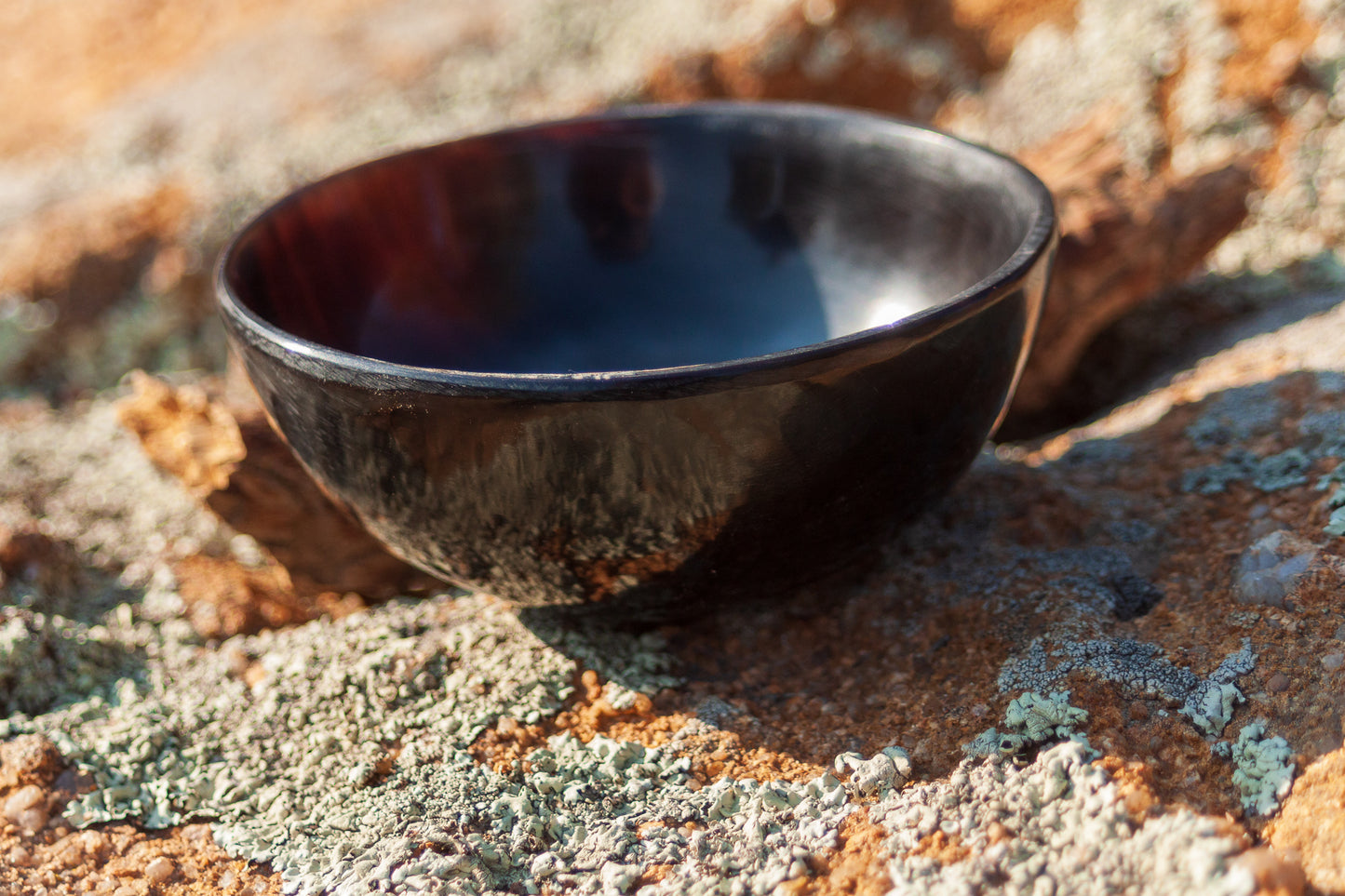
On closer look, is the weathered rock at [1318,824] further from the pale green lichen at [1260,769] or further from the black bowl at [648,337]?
the black bowl at [648,337]

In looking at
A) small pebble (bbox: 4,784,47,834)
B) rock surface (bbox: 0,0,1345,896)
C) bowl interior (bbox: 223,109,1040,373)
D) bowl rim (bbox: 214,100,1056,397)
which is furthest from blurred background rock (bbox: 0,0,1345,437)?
small pebble (bbox: 4,784,47,834)

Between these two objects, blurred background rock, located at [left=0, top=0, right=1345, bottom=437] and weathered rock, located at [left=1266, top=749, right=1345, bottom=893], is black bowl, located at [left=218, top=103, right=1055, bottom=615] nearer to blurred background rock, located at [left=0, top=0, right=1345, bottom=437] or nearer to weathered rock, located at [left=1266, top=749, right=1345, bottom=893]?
weathered rock, located at [left=1266, top=749, right=1345, bottom=893]

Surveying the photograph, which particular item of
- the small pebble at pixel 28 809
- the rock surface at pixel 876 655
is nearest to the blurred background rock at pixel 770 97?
the rock surface at pixel 876 655

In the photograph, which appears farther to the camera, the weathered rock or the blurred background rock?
the blurred background rock

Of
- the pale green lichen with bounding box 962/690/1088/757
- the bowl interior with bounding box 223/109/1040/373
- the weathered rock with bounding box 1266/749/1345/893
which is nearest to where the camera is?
the weathered rock with bounding box 1266/749/1345/893

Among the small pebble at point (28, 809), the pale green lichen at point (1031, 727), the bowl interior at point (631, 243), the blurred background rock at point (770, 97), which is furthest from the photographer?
the blurred background rock at point (770, 97)
